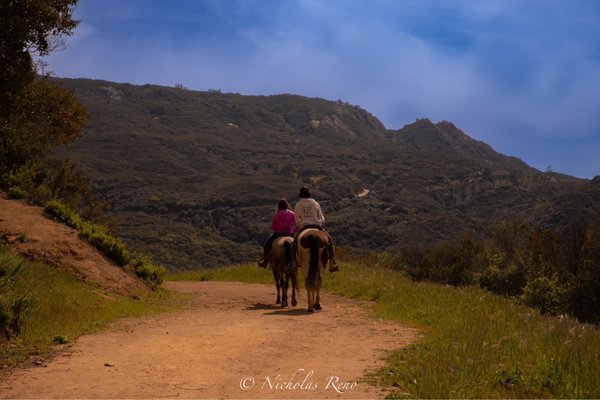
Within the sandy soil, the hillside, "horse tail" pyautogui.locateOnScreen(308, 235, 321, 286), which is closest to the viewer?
"horse tail" pyautogui.locateOnScreen(308, 235, 321, 286)

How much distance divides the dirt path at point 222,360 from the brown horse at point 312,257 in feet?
3.15

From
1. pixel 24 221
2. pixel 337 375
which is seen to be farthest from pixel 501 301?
pixel 24 221

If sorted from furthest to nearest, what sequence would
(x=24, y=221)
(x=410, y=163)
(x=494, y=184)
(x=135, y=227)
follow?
(x=410, y=163) → (x=494, y=184) → (x=135, y=227) → (x=24, y=221)

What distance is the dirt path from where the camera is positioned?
6000 millimetres

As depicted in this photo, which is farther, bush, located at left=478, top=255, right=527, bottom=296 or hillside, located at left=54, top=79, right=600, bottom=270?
hillside, located at left=54, top=79, right=600, bottom=270

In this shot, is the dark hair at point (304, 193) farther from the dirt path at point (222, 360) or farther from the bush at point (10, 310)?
the bush at point (10, 310)

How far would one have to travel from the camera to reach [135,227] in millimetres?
78125

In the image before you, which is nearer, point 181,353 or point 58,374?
point 58,374

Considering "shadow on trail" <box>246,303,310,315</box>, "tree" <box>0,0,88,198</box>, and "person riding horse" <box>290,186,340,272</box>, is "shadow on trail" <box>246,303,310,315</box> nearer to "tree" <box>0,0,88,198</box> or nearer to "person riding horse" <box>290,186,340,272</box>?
"person riding horse" <box>290,186,340,272</box>

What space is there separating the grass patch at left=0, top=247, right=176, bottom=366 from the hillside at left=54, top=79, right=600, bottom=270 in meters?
50.1

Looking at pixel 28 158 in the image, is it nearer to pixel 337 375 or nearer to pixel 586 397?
pixel 337 375

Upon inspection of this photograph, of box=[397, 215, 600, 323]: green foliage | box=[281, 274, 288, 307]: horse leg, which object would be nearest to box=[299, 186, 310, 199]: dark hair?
box=[281, 274, 288, 307]: horse leg

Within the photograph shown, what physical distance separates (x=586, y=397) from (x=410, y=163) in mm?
137207

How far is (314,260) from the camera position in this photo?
12.3 metres
